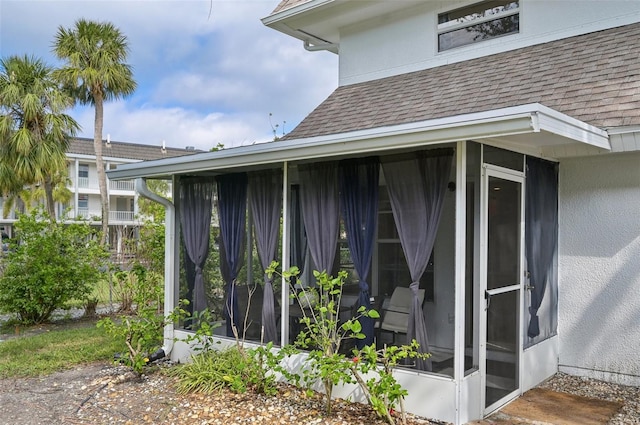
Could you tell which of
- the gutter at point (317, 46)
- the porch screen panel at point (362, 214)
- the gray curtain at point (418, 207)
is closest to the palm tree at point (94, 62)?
the gutter at point (317, 46)

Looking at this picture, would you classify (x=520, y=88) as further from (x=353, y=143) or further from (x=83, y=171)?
(x=83, y=171)

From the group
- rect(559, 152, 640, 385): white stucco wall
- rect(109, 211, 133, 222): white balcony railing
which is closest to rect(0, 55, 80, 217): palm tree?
rect(109, 211, 133, 222): white balcony railing

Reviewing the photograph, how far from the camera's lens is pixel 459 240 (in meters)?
4.12

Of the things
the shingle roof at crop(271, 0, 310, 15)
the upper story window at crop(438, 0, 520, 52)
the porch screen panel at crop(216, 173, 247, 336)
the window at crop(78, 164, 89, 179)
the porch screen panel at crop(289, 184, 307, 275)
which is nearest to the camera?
the porch screen panel at crop(289, 184, 307, 275)

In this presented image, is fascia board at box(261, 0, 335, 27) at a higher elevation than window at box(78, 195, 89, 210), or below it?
higher

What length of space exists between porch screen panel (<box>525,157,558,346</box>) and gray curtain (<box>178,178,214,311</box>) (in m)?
3.45

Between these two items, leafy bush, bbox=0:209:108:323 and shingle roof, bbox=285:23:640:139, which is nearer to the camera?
shingle roof, bbox=285:23:640:139

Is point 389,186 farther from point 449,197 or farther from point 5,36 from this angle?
point 5,36

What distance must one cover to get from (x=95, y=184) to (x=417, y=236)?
31.8 metres

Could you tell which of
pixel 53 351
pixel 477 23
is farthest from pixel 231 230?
pixel 477 23

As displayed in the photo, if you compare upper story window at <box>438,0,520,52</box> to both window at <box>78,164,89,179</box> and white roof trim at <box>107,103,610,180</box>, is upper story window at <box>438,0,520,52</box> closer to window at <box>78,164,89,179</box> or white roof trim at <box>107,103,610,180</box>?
white roof trim at <box>107,103,610,180</box>

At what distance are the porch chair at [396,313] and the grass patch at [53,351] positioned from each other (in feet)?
12.1

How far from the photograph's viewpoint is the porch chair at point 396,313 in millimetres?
4512

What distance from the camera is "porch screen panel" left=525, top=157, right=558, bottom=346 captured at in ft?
16.7
